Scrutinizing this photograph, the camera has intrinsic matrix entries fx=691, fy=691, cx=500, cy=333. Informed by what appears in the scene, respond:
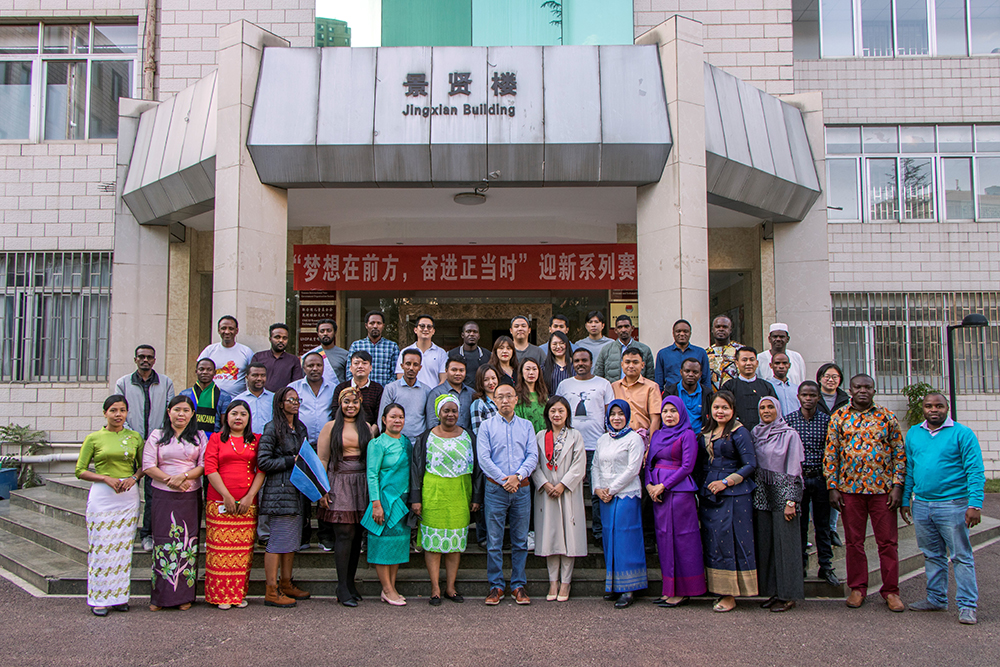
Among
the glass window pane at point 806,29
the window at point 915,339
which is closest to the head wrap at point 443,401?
the window at point 915,339

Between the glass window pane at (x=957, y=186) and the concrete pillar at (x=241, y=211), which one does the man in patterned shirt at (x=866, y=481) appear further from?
the glass window pane at (x=957, y=186)

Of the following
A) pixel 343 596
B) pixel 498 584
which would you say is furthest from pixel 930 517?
pixel 343 596

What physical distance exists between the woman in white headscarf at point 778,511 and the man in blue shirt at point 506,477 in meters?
1.64

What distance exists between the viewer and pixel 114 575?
4.80m

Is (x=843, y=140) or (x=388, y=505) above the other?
(x=843, y=140)

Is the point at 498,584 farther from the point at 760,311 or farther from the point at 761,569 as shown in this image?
the point at 760,311

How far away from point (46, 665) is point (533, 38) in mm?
7203

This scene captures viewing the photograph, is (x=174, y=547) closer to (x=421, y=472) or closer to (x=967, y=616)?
(x=421, y=472)

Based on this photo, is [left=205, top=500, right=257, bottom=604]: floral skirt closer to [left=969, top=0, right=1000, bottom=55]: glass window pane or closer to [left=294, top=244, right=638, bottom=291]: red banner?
[left=294, top=244, right=638, bottom=291]: red banner

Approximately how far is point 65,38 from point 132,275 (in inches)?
165

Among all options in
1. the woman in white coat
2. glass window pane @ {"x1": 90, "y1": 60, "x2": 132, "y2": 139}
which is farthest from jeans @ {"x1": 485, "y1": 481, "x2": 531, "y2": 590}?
glass window pane @ {"x1": 90, "y1": 60, "x2": 132, "y2": 139}

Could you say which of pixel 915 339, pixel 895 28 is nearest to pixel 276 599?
pixel 915 339

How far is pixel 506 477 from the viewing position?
4965 millimetres

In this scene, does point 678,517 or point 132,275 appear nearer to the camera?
point 678,517
